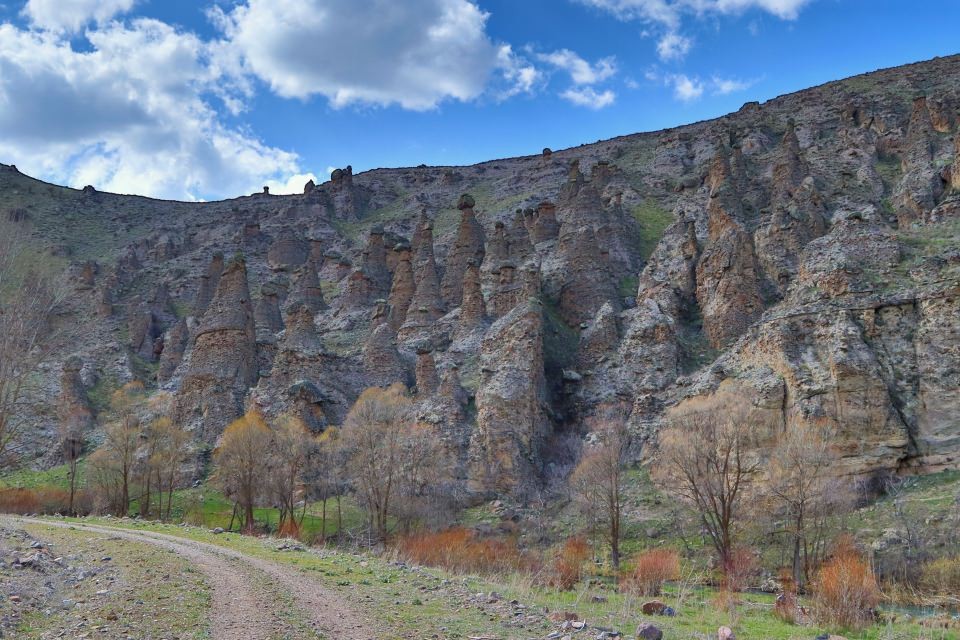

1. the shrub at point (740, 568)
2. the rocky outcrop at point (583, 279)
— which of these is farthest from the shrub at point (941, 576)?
the rocky outcrop at point (583, 279)

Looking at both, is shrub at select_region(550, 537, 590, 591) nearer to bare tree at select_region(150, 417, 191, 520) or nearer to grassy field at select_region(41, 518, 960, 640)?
grassy field at select_region(41, 518, 960, 640)

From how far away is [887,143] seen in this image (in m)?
74.0

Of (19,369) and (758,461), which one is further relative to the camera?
(758,461)

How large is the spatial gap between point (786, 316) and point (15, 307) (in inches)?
1543

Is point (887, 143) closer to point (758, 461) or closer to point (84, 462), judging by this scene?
point (758, 461)

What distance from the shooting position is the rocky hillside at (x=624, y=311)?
38.5 meters

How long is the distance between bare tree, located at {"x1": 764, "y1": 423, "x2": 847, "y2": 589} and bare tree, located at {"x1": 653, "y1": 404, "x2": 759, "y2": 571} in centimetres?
170

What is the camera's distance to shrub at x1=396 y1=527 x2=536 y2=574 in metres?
28.8

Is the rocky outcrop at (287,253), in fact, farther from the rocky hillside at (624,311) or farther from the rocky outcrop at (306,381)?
the rocky outcrop at (306,381)

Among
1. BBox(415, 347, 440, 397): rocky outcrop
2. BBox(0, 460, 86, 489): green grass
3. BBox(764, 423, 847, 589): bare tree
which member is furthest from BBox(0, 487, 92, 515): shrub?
BBox(764, 423, 847, 589): bare tree

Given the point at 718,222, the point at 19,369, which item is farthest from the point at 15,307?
the point at 718,222

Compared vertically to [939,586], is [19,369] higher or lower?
higher

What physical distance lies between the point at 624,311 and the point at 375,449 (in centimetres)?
2563

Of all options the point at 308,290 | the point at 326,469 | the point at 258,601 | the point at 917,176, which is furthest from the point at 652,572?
the point at 308,290
